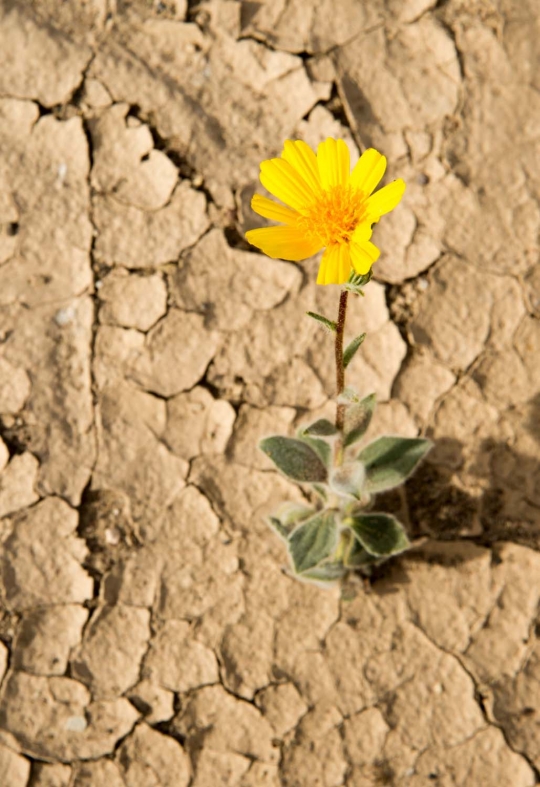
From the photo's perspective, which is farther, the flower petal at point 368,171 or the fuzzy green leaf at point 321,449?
the fuzzy green leaf at point 321,449

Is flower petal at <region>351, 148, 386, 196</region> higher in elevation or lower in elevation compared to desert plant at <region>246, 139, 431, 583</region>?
higher

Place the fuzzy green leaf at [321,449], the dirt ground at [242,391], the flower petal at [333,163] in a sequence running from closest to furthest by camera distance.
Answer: the flower petal at [333,163] < the fuzzy green leaf at [321,449] < the dirt ground at [242,391]

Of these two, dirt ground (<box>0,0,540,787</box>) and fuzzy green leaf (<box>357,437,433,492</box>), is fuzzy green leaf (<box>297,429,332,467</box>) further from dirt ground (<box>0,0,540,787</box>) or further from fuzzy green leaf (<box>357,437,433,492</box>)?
dirt ground (<box>0,0,540,787</box>)

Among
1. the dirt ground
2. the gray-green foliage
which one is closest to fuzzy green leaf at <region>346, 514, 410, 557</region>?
the gray-green foliage

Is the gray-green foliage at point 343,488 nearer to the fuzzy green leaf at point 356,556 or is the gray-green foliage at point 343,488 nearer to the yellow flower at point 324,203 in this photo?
the fuzzy green leaf at point 356,556

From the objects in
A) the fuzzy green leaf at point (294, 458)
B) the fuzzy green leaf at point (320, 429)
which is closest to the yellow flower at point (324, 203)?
the fuzzy green leaf at point (320, 429)

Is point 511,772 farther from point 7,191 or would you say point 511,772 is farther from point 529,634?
point 7,191

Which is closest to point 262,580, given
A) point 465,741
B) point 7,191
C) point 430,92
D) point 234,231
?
point 465,741
